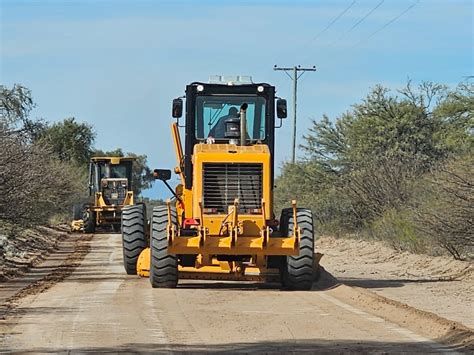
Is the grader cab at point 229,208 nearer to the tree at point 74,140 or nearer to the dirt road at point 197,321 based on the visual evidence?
the dirt road at point 197,321

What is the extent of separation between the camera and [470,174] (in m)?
23.9

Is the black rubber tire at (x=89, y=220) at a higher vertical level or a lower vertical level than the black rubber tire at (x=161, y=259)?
higher

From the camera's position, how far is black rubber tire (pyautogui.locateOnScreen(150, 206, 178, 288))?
18875mm

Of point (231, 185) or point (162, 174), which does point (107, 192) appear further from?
point (231, 185)

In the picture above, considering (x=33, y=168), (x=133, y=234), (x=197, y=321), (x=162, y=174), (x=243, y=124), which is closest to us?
(x=197, y=321)

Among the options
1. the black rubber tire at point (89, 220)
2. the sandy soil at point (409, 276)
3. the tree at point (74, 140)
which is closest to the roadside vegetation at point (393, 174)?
the sandy soil at point (409, 276)

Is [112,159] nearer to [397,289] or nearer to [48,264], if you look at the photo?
[48,264]

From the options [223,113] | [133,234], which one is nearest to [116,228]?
[133,234]

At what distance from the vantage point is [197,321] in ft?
46.4

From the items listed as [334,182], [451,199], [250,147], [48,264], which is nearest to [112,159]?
[334,182]

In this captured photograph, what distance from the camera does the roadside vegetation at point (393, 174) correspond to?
26438mm

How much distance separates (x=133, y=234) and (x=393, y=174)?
17.4 meters

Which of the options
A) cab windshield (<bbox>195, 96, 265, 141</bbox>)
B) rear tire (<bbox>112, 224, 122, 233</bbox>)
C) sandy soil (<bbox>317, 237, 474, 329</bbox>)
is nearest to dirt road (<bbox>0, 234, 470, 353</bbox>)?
sandy soil (<bbox>317, 237, 474, 329</bbox>)

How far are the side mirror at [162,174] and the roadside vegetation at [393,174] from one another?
24.4 feet
